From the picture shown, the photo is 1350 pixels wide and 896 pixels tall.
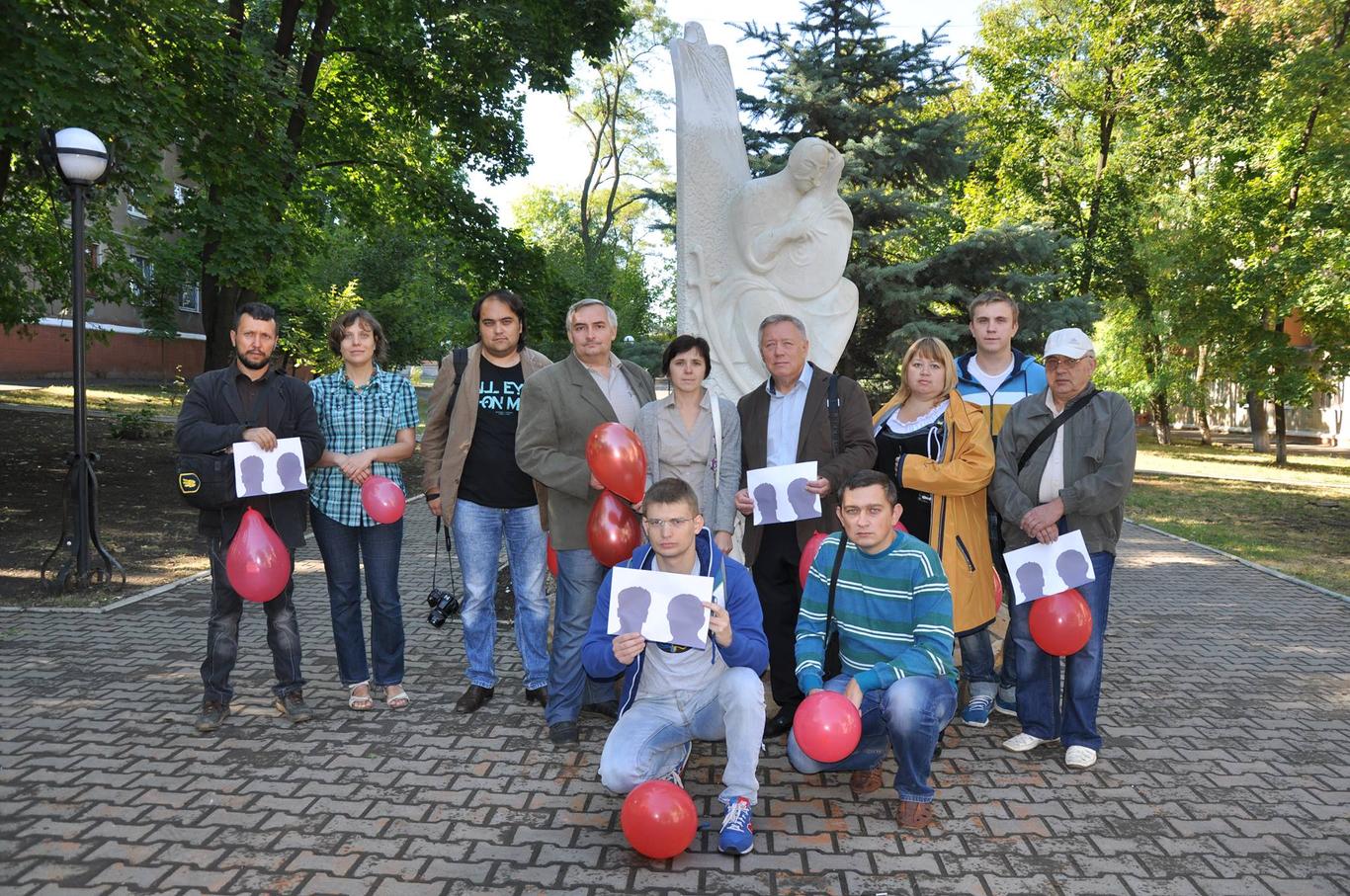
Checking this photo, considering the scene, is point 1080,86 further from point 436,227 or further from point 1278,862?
point 1278,862

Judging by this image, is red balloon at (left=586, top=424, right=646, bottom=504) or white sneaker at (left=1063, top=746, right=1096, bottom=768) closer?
red balloon at (left=586, top=424, right=646, bottom=504)

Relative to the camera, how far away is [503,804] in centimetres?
359

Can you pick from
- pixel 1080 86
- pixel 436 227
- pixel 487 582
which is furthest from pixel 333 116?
pixel 1080 86

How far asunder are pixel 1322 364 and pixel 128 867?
21984mm

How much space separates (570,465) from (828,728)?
1.69 metres

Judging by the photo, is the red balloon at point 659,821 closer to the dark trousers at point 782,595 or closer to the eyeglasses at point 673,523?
the eyeglasses at point 673,523

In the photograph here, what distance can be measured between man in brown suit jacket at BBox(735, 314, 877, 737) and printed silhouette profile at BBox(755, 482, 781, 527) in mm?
60

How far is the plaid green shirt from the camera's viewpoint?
4.45 meters

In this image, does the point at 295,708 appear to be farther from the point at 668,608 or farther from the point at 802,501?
the point at 802,501

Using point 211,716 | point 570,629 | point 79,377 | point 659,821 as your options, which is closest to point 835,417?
point 570,629

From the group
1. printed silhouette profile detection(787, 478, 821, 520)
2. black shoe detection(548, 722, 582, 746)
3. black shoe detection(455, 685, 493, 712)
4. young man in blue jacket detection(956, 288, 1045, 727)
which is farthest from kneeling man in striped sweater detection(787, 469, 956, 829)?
black shoe detection(455, 685, 493, 712)

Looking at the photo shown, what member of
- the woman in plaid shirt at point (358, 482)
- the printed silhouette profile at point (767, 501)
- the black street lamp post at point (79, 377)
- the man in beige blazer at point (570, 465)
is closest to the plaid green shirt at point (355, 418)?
the woman in plaid shirt at point (358, 482)

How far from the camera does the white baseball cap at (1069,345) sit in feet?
13.1

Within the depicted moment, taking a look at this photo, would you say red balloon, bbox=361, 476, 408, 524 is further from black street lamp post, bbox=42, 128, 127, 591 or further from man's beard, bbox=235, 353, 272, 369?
black street lamp post, bbox=42, 128, 127, 591
